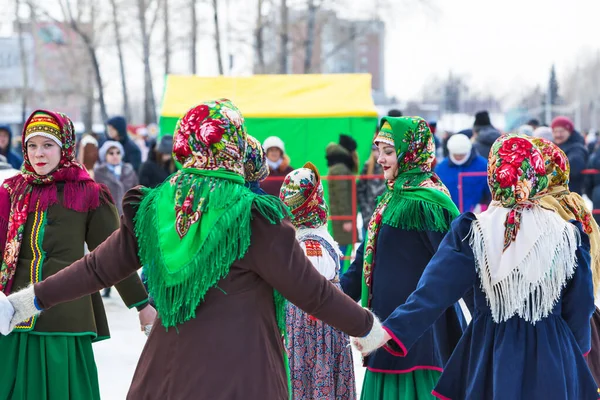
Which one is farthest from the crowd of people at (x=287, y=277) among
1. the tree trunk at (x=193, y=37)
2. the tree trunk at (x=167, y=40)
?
the tree trunk at (x=167, y=40)

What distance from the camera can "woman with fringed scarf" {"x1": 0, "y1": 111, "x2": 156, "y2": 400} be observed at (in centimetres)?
415

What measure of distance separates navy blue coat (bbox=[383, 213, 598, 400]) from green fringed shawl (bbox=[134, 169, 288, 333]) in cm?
76

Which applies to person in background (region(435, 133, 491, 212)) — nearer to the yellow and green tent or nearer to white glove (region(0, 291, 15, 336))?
the yellow and green tent

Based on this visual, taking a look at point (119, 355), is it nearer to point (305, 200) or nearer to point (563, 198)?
point (305, 200)

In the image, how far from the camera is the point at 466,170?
9.61 m

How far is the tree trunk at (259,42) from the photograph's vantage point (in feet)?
88.7

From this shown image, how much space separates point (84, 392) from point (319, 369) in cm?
116

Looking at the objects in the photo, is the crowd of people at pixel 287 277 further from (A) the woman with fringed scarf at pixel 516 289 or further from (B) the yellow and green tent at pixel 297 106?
(B) the yellow and green tent at pixel 297 106

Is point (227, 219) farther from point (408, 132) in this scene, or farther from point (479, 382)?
point (408, 132)

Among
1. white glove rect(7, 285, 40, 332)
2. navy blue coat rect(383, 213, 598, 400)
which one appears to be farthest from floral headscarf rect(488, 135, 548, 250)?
white glove rect(7, 285, 40, 332)

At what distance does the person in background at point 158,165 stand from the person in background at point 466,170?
3098mm

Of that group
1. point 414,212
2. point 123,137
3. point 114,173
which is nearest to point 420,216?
point 414,212

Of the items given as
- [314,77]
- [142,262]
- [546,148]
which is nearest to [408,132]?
[546,148]

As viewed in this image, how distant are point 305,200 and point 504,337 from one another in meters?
1.67
